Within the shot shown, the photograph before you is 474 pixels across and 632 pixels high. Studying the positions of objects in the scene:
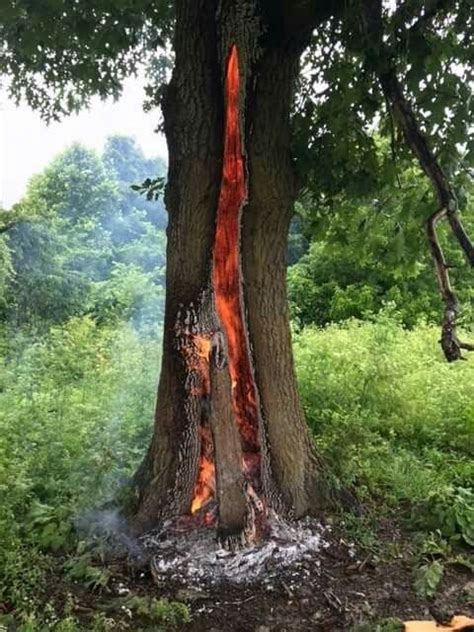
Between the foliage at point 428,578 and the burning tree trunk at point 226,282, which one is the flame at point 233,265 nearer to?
the burning tree trunk at point 226,282

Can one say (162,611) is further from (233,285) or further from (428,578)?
(233,285)

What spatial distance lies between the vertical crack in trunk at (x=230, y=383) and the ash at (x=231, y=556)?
0.13 metres

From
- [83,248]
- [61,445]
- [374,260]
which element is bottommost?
[61,445]

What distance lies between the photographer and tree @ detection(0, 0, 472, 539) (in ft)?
11.5

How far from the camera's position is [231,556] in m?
3.46

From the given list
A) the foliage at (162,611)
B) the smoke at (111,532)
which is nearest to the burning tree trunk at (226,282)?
the smoke at (111,532)

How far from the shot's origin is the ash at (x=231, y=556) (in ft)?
11.0

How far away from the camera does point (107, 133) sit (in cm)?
2244

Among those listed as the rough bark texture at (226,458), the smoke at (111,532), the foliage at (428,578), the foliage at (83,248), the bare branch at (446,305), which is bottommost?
the foliage at (428,578)

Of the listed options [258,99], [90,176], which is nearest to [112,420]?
[258,99]

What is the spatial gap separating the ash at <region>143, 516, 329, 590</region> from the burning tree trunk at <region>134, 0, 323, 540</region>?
10 centimetres

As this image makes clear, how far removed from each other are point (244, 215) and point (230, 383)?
0.95 metres

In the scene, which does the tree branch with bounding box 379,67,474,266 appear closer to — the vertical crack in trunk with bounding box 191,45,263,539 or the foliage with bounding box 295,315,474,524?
the vertical crack in trunk with bounding box 191,45,263,539

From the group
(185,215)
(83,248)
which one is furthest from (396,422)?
(83,248)
